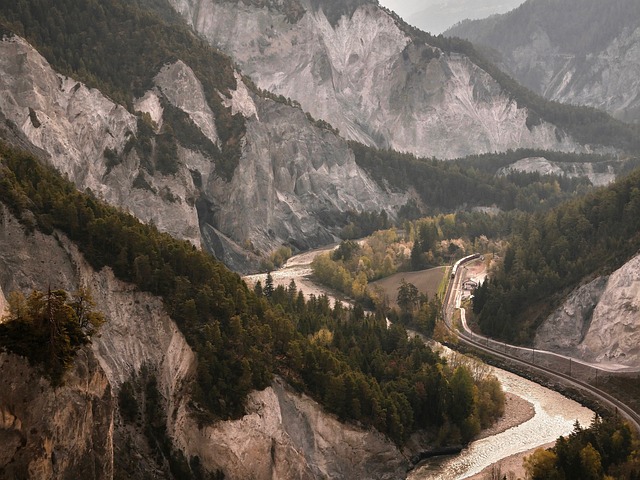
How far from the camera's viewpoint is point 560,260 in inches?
3649

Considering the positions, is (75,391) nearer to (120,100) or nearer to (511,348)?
(511,348)

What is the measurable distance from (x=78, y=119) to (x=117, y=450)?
70161 millimetres

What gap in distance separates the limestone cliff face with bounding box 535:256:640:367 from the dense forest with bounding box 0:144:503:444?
1578cm

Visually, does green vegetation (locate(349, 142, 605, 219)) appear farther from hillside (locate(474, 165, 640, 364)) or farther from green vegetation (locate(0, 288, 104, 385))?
green vegetation (locate(0, 288, 104, 385))

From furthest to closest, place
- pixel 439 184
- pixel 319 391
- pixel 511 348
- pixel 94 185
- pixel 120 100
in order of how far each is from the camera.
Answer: pixel 439 184 → pixel 120 100 → pixel 94 185 → pixel 511 348 → pixel 319 391

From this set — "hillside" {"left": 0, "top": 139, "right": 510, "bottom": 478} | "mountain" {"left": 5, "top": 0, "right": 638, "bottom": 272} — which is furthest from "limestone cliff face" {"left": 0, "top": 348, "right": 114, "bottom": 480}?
"mountain" {"left": 5, "top": 0, "right": 638, "bottom": 272}

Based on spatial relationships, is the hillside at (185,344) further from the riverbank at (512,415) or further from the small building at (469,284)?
the small building at (469,284)

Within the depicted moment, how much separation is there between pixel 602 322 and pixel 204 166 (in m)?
70.6

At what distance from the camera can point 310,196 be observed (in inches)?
6038

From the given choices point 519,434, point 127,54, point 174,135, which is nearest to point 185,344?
point 519,434

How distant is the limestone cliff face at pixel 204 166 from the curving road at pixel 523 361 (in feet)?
114

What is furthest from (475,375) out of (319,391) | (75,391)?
(75,391)

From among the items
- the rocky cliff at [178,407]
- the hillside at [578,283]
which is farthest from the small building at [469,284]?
the rocky cliff at [178,407]

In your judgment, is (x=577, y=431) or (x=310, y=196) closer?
(x=577, y=431)
